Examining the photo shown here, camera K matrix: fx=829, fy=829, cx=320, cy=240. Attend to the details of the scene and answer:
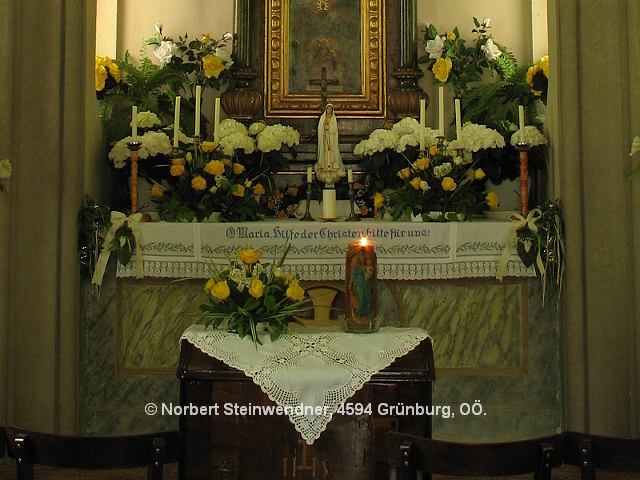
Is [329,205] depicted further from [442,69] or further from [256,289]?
[256,289]

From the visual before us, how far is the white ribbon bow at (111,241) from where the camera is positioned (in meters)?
5.18

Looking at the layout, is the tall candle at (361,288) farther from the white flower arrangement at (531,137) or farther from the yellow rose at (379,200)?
the white flower arrangement at (531,137)

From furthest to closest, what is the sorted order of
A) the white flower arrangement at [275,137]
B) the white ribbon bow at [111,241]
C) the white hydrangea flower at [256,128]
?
1. the white hydrangea flower at [256,128]
2. the white flower arrangement at [275,137]
3. the white ribbon bow at [111,241]

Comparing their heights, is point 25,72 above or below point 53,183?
above

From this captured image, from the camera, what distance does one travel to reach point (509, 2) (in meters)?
6.69

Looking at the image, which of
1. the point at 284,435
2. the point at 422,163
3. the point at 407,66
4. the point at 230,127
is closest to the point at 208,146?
the point at 230,127

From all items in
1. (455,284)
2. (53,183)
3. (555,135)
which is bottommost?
(455,284)

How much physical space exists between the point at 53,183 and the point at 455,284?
2600 millimetres

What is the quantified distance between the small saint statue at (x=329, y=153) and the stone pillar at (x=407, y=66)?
76cm

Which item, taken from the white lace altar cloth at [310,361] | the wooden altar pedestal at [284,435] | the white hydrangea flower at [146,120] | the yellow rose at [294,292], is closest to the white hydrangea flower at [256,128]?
the white hydrangea flower at [146,120]

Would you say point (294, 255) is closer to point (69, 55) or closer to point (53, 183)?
point (53, 183)

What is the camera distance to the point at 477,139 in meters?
5.68

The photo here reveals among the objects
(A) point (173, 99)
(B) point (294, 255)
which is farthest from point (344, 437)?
(A) point (173, 99)

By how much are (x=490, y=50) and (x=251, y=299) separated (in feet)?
12.0
